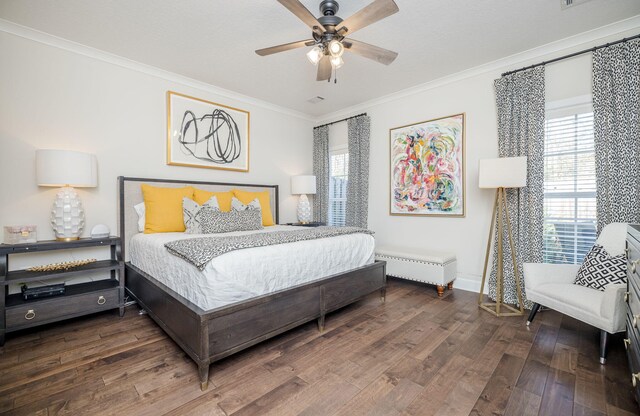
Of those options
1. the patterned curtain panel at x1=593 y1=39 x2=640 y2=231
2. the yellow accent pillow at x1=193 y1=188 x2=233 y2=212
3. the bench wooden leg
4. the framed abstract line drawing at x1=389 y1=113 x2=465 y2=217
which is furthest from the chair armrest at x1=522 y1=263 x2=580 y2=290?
the yellow accent pillow at x1=193 y1=188 x2=233 y2=212

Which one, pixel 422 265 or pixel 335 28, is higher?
pixel 335 28

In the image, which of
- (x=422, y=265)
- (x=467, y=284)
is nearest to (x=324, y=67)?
(x=422, y=265)

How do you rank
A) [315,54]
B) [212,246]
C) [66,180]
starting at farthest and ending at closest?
[66,180], [315,54], [212,246]

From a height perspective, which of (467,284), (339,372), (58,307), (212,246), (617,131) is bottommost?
(339,372)

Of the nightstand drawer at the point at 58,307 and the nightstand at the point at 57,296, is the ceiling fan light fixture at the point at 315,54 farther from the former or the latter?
the nightstand drawer at the point at 58,307

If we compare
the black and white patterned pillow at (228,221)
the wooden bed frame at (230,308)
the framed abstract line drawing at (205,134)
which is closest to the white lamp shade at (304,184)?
the framed abstract line drawing at (205,134)

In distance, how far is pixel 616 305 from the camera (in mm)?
1851

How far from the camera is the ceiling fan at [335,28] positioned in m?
1.82

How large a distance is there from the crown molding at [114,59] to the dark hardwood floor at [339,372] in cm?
272

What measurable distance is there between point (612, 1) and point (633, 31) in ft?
1.59

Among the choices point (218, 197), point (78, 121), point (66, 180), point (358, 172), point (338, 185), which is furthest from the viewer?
point (338, 185)

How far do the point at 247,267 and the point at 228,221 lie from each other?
1.43m

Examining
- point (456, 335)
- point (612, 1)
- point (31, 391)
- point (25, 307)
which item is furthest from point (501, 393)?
point (25, 307)

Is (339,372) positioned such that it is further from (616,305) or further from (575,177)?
(575,177)
